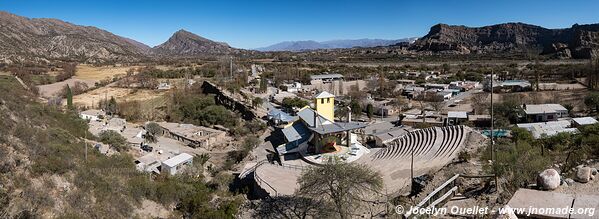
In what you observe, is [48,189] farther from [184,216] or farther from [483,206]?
[483,206]

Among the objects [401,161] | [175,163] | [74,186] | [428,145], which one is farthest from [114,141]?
[428,145]

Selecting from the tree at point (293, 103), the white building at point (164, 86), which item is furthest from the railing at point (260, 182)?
the white building at point (164, 86)

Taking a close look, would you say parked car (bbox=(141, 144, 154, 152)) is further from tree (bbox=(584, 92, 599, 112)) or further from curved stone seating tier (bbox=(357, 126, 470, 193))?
tree (bbox=(584, 92, 599, 112))

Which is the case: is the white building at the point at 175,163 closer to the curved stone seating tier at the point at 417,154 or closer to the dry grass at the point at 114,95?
the curved stone seating tier at the point at 417,154

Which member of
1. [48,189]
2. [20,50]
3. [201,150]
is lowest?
[201,150]

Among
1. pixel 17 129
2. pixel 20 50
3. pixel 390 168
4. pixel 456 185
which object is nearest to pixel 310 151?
pixel 390 168

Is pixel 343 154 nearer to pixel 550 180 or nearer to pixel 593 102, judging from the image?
pixel 550 180
